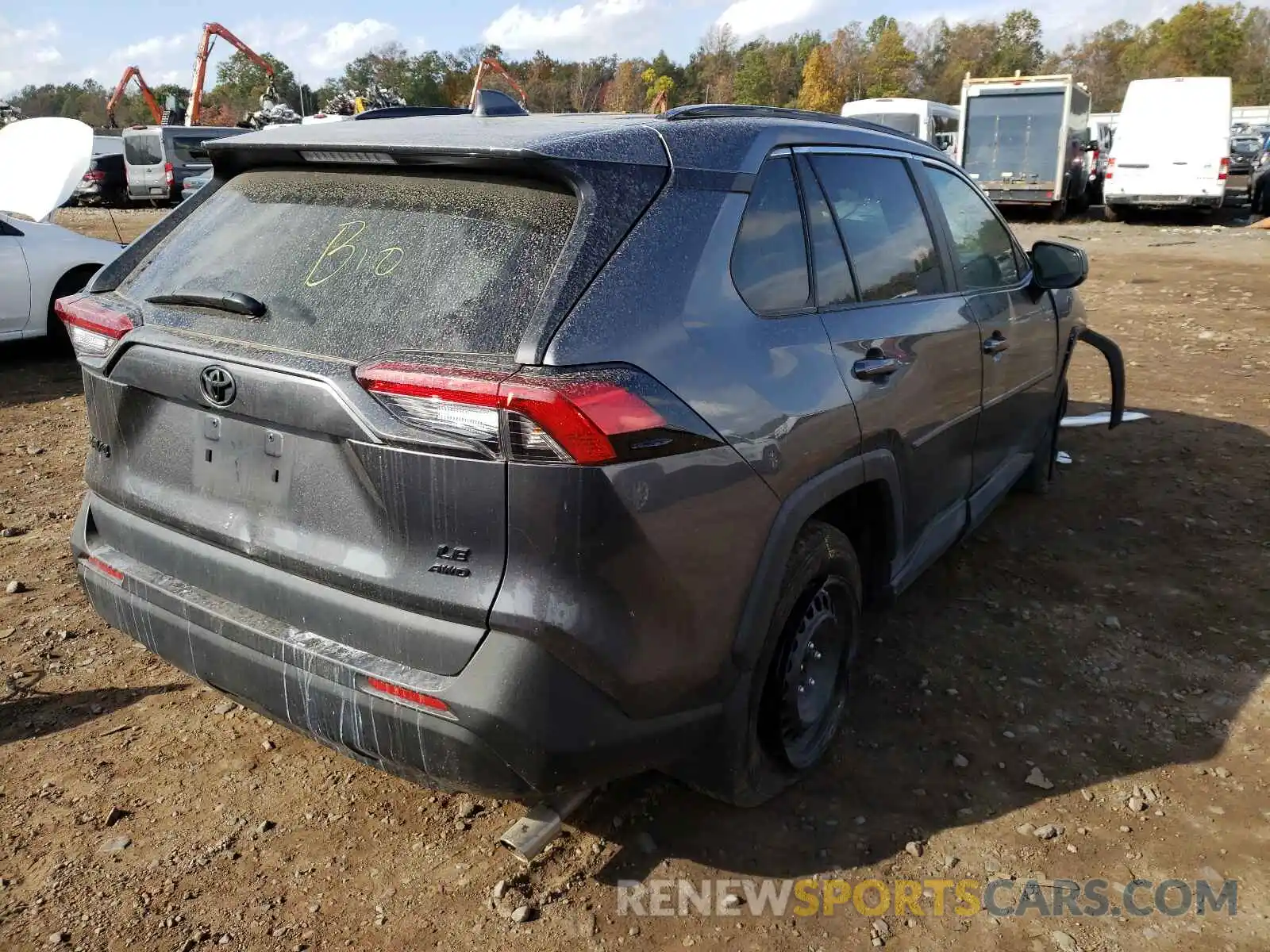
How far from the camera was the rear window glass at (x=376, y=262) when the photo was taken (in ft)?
6.84

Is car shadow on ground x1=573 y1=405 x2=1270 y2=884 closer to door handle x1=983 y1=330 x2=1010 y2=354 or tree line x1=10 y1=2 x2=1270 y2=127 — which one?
door handle x1=983 y1=330 x2=1010 y2=354

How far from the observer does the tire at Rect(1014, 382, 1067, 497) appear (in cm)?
498

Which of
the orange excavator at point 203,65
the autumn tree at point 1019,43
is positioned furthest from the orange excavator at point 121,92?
the autumn tree at point 1019,43

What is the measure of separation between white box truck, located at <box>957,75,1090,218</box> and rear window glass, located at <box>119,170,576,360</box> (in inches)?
796

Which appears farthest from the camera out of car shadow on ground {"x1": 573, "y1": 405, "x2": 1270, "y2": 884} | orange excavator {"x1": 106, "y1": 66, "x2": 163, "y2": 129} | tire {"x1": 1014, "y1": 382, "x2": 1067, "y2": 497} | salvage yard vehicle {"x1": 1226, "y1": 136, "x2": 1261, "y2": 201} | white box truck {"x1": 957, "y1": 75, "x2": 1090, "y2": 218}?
orange excavator {"x1": 106, "y1": 66, "x2": 163, "y2": 129}

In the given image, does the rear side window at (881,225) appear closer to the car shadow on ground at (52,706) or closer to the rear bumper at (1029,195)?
the car shadow on ground at (52,706)

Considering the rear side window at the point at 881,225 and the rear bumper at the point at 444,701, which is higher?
the rear side window at the point at 881,225

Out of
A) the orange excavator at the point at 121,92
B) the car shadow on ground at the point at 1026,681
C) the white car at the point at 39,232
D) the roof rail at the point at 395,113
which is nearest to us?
the car shadow on ground at the point at 1026,681

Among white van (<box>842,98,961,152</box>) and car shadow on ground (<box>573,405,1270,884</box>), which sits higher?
white van (<box>842,98,961,152</box>)

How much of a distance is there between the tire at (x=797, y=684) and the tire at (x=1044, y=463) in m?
2.27

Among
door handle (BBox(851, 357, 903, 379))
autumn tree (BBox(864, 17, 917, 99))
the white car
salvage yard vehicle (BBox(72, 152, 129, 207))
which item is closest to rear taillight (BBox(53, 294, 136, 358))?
door handle (BBox(851, 357, 903, 379))

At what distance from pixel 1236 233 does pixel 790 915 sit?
19621 mm

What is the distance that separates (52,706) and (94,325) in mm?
1463

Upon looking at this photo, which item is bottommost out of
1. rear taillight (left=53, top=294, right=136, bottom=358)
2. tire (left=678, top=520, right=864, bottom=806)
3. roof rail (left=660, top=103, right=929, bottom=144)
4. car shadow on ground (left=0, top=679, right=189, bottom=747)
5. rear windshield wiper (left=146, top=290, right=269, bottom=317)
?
car shadow on ground (left=0, top=679, right=189, bottom=747)
